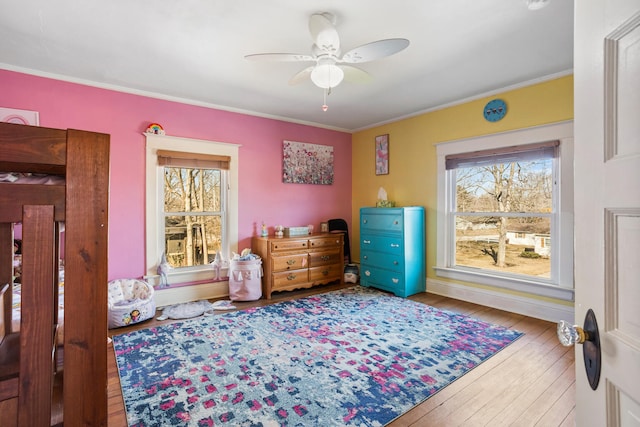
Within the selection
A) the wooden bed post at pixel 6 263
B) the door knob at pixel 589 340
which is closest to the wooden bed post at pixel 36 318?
the wooden bed post at pixel 6 263

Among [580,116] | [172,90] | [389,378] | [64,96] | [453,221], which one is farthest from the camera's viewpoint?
[453,221]

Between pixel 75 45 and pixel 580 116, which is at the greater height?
pixel 75 45

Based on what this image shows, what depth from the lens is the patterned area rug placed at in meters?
1.72

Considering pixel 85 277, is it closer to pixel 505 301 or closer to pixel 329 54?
pixel 329 54

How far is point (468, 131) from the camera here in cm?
369

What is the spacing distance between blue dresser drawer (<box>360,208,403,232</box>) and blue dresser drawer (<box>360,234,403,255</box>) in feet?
0.35

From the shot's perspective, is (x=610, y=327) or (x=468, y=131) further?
(x=468, y=131)

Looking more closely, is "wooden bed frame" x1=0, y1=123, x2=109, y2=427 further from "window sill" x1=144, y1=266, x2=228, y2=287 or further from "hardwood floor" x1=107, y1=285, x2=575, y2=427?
"window sill" x1=144, y1=266, x2=228, y2=287

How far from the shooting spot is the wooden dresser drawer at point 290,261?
394cm

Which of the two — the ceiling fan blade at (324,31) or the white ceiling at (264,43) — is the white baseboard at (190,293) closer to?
the white ceiling at (264,43)

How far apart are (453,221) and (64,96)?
4.55m

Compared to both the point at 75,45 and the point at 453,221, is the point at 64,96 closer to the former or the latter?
the point at 75,45

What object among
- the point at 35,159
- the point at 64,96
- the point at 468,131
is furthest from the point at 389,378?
the point at 64,96

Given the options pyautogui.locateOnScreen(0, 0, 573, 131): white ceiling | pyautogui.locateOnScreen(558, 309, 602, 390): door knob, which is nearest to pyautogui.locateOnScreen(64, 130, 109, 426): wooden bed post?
pyautogui.locateOnScreen(558, 309, 602, 390): door knob
